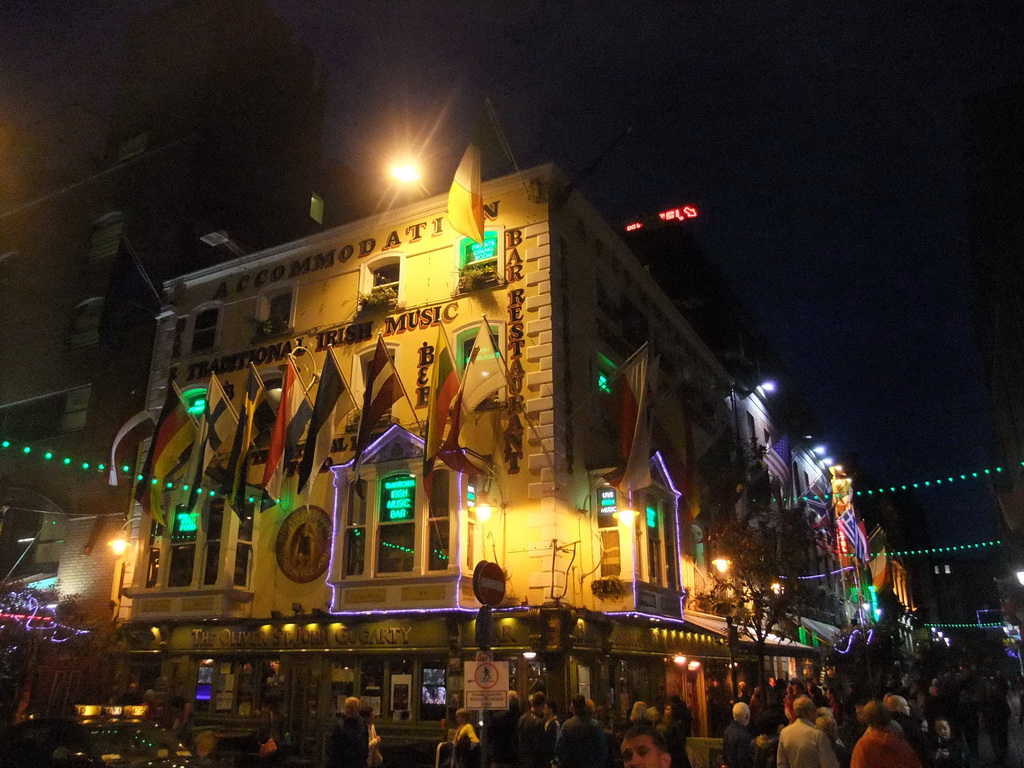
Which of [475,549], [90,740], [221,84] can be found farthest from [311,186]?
[90,740]

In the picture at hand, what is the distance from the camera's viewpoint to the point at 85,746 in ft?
35.0

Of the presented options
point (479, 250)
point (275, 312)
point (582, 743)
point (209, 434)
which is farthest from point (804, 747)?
point (275, 312)

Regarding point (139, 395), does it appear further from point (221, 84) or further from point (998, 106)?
point (998, 106)

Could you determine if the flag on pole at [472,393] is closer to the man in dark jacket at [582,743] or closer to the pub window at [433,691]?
the pub window at [433,691]

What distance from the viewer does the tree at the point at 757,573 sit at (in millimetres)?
22938

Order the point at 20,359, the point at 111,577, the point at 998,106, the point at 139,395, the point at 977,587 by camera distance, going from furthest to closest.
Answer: the point at 977,587, the point at 998,106, the point at 20,359, the point at 139,395, the point at 111,577

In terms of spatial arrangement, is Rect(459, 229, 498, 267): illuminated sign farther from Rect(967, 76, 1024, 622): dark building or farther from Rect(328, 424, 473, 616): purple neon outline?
Rect(967, 76, 1024, 622): dark building

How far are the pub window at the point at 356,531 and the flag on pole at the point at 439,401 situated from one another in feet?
9.90

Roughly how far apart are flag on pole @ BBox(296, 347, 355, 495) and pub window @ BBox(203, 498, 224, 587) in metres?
3.25

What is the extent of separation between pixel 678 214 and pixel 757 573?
58.8 feet

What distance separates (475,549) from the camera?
1806 cm

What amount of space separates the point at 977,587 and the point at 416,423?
456ft

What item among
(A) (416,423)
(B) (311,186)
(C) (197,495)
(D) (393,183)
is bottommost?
(C) (197,495)

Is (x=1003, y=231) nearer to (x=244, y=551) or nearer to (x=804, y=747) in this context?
(x=244, y=551)
